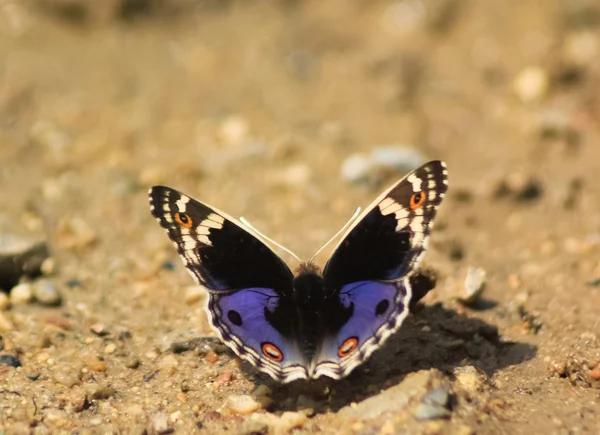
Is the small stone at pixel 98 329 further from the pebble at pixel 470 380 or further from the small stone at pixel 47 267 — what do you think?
the pebble at pixel 470 380

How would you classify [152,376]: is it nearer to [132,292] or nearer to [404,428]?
[132,292]

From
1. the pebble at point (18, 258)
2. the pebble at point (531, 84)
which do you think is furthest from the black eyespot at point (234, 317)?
the pebble at point (531, 84)

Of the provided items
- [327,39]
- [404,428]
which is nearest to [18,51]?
[327,39]

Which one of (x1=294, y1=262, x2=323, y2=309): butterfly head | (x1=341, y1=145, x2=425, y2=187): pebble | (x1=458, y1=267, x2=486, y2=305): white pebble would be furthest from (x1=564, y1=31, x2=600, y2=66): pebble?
(x1=294, y1=262, x2=323, y2=309): butterfly head

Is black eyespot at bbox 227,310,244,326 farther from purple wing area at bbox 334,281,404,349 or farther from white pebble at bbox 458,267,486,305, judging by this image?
white pebble at bbox 458,267,486,305

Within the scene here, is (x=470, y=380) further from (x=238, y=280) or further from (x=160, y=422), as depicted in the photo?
(x=160, y=422)

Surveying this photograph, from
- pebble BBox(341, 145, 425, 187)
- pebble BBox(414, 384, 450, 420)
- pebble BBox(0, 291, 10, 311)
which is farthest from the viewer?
pebble BBox(341, 145, 425, 187)
